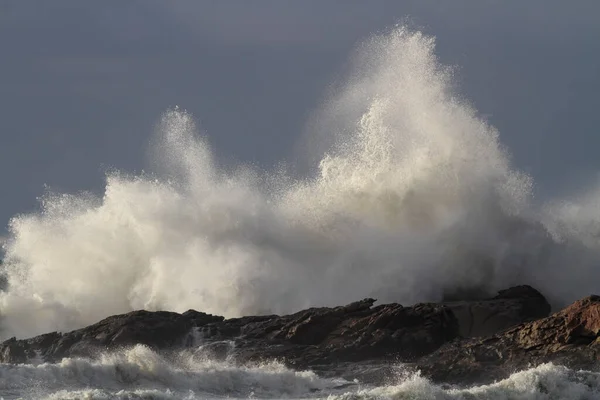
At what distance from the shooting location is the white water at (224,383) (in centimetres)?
1861

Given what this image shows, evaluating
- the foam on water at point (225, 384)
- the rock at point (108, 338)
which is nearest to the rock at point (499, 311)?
the foam on water at point (225, 384)

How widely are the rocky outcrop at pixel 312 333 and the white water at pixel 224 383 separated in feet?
5.73

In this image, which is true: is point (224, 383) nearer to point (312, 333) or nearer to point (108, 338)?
point (312, 333)

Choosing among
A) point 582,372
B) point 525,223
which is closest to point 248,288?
point 525,223

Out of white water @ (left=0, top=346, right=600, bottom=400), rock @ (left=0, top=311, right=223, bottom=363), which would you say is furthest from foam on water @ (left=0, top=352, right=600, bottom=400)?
rock @ (left=0, top=311, right=223, bottom=363)

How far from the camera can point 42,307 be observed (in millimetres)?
36250

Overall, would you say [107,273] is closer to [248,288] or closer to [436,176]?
[248,288]

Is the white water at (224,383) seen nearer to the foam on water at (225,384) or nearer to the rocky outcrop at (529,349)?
the foam on water at (225,384)

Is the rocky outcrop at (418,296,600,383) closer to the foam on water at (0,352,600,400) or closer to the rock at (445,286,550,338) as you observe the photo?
the foam on water at (0,352,600,400)

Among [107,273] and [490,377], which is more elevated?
[107,273]

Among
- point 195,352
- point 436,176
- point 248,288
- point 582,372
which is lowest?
point 582,372

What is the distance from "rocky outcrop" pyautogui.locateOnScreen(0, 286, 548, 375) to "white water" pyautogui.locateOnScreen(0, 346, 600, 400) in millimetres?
1746

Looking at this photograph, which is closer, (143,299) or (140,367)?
(140,367)

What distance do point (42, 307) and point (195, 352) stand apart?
514 inches
